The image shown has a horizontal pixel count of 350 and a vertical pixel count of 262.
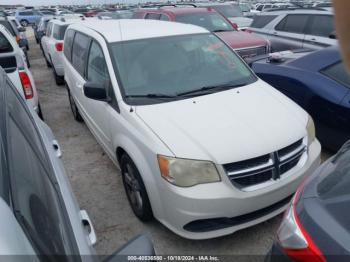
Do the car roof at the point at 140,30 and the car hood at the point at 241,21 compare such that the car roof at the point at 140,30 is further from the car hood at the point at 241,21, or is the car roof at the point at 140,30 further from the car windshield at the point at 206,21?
the car hood at the point at 241,21

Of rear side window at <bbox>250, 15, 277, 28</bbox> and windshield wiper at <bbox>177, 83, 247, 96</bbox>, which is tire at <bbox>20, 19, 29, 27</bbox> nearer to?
rear side window at <bbox>250, 15, 277, 28</bbox>

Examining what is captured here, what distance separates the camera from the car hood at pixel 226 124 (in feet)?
8.17

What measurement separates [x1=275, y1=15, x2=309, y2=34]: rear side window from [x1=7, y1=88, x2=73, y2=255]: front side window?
7300mm

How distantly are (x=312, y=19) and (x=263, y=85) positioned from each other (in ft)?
15.6

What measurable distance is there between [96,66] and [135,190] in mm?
1631

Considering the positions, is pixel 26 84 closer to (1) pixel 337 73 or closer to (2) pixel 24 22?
(1) pixel 337 73

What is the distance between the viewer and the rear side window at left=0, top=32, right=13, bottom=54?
4710mm

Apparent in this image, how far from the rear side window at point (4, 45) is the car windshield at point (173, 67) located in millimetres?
2167

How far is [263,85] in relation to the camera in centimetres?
352

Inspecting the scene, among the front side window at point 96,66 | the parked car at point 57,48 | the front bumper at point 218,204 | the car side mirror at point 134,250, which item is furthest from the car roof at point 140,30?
the parked car at point 57,48

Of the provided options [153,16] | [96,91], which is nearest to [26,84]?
[96,91]

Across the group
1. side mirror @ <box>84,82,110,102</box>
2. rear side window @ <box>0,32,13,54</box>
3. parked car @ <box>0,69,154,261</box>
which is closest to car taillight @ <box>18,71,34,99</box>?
rear side window @ <box>0,32,13,54</box>

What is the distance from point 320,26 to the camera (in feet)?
23.2

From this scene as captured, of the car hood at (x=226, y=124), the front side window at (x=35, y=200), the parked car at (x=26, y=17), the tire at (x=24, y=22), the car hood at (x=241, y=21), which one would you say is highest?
the front side window at (x=35, y=200)
